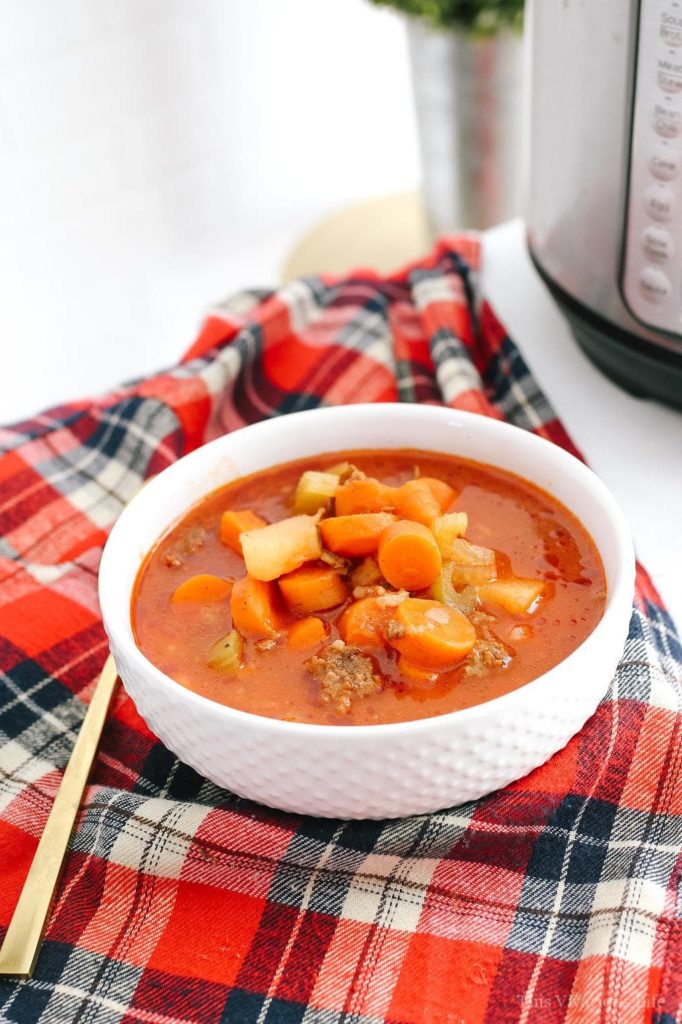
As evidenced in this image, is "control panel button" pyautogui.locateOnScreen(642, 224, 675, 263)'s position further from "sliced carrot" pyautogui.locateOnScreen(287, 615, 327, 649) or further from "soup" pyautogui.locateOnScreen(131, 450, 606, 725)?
"sliced carrot" pyautogui.locateOnScreen(287, 615, 327, 649)

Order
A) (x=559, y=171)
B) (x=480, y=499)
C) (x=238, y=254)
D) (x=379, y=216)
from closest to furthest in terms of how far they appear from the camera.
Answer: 1. (x=480, y=499)
2. (x=559, y=171)
3. (x=379, y=216)
4. (x=238, y=254)

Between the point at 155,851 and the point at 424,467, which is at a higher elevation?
the point at 424,467

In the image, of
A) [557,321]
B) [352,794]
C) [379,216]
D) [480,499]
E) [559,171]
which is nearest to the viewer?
[352,794]

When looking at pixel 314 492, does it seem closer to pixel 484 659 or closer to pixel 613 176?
pixel 484 659

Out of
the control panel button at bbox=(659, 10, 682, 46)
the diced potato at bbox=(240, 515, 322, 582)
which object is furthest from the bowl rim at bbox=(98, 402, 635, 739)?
the control panel button at bbox=(659, 10, 682, 46)

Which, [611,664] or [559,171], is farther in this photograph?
[559,171]

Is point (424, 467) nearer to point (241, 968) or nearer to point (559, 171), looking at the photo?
point (559, 171)

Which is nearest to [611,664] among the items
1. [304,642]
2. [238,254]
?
[304,642]

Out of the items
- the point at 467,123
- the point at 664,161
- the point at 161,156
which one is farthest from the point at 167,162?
the point at 664,161
